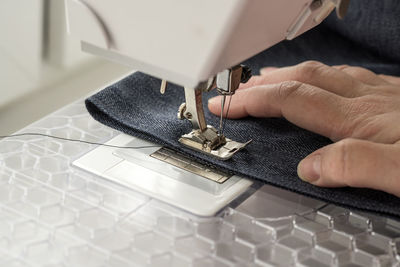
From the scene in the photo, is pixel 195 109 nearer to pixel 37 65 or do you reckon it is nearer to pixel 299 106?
pixel 299 106

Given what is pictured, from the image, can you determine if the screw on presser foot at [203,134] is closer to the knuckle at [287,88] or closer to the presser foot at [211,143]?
the presser foot at [211,143]

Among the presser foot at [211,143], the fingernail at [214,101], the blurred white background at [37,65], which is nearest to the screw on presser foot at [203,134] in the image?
the presser foot at [211,143]

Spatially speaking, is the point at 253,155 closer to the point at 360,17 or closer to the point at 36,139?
the point at 36,139

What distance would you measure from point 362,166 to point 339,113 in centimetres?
16

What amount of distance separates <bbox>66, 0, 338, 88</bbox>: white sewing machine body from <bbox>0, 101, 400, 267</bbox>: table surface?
0.72 ft

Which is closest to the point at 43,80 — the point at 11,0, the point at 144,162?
the point at 11,0

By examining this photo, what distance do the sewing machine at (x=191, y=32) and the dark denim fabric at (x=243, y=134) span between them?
5 centimetres

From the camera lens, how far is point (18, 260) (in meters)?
0.97

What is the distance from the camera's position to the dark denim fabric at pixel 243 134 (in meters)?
1.08

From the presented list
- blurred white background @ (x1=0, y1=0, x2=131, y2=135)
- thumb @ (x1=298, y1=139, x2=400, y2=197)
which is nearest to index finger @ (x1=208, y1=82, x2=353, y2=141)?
thumb @ (x1=298, y1=139, x2=400, y2=197)

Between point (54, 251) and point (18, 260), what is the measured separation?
0.05m

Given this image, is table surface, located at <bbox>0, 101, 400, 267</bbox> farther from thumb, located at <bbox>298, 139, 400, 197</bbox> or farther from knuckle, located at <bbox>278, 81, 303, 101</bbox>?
knuckle, located at <bbox>278, 81, 303, 101</bbox>

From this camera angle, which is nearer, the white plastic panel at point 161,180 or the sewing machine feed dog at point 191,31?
the sewing machine feed dog at point 191,31

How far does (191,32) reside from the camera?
0.93 meters
